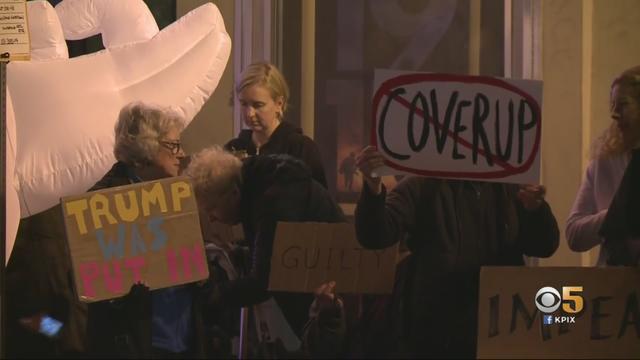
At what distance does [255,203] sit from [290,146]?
0.18m

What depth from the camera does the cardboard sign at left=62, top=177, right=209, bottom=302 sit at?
2783 mm

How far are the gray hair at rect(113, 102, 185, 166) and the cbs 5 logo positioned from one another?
1087 mm

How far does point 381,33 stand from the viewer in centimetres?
285

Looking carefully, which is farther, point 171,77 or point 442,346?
point 171,77

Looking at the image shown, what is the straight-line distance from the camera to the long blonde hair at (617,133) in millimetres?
2771

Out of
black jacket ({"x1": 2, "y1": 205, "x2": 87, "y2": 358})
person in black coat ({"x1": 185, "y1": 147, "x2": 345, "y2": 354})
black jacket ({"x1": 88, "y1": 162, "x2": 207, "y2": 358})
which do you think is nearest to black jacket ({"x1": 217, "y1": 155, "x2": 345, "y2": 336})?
person in black coat ({"x1": 185, "y1": 147, "x2": 345, "y2": 354})

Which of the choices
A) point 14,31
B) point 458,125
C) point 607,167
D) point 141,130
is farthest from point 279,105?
point 607,167

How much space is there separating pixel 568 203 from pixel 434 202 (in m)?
0.38

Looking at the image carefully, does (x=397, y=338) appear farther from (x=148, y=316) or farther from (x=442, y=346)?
(x=148, y=316)

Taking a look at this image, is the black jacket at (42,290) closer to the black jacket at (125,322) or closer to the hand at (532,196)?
the black jacket at (125,322)

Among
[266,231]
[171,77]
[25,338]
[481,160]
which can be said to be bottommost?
[25,338]

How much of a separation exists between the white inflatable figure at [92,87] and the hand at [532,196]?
89 cm

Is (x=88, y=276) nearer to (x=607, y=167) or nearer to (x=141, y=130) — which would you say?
(x=141, y=130)

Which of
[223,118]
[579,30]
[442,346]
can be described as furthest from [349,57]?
[442,346]
